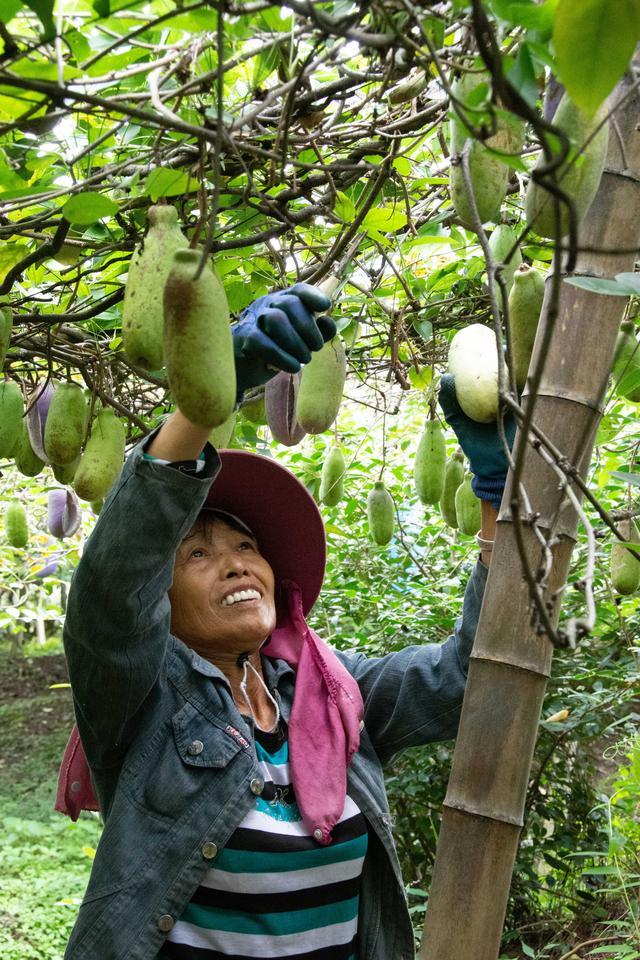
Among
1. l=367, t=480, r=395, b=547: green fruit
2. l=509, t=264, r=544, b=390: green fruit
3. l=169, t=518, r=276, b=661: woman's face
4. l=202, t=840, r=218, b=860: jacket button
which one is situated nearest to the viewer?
l=509, t=264, r=544, b=390: green fruit

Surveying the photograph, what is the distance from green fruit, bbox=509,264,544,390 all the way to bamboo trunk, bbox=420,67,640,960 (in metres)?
0.04

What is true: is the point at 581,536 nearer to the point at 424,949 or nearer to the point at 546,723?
the point at 546,723

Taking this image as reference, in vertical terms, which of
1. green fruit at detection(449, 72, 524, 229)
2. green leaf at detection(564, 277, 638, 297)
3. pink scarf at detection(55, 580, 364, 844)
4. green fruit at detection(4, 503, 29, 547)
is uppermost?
green fruit at detection(449, 72, 524, 229)

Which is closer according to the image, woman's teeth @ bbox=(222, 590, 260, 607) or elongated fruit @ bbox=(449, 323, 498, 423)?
elongated fruit @ bbox=(449, 323, 498, 423)

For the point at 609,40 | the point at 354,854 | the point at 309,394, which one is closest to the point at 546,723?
the point at 354,854

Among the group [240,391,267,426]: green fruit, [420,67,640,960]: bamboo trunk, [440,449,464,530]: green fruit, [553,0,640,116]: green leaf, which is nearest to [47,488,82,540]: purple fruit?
[240,391,267,426]: green fruit

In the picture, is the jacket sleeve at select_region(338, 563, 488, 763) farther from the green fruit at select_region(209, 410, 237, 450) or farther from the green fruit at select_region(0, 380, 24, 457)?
the green fruit at select_region(0, 380, 24, 457)

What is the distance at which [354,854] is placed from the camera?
5.09 feet

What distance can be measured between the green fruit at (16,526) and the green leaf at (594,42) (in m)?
2.24

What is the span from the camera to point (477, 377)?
1.27 meters

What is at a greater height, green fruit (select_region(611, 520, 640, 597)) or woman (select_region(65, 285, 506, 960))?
green fruit (select_region(611, 520, 640, 597))

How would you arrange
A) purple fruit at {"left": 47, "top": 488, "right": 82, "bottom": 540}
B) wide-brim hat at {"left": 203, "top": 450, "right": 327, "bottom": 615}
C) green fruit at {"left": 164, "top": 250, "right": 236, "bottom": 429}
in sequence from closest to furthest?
green fruit at {"left": 164, "top": 250, "right": 236, "bottom": 429}, wide-brim hat at {"left": 203, "top": 450, "right": 327, "bottom": 615}, purple fruit at {"left": 47, "top": 488, "right": 82, "bottom": 540}

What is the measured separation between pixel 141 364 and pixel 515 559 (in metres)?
0.44

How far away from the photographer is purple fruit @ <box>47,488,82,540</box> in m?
2.60
